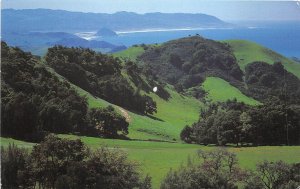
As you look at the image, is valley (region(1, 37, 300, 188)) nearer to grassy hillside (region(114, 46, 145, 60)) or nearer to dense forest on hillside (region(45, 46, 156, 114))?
grassy hillside (region(114, 46, 145, 60))

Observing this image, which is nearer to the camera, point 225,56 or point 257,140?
point 257,140

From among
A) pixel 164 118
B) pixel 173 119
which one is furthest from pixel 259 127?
pixel 173 119

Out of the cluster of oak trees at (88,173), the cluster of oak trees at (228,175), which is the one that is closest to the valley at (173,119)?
the cluster of oak trees at (228,175)

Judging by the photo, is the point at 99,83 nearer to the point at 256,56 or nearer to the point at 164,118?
the point at 164,118

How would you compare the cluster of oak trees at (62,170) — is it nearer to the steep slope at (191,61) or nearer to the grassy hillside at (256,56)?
the steep slope at (191,61)

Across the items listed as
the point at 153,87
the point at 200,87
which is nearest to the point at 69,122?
the point at 153,87

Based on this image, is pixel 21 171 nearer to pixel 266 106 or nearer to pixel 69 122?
pixel 69 122

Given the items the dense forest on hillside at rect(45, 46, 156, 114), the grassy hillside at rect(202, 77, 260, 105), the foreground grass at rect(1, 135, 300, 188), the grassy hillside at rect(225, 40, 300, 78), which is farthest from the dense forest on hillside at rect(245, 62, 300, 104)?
the foreground grass at rect(1, 135, 300, 188)
